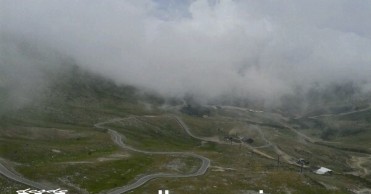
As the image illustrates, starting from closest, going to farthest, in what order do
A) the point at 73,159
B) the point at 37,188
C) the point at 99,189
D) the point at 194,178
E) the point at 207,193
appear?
the point at 37,188, the point at 99,189, the point at 207,193, the point at 194,178, the point at 73,159

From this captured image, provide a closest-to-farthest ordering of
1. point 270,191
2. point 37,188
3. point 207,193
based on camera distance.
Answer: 1. point 37,188
2. point 207,193
3. point 270,191

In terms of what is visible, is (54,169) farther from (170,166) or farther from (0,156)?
(170,166)

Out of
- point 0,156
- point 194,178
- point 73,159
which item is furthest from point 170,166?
point 0,156

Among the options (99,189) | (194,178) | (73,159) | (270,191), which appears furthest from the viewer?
(73,159)

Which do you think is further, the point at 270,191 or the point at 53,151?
the point at 53,151

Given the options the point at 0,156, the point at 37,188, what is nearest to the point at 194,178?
the point at 37,188

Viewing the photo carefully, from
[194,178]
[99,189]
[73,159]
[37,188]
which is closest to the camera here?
[37,188]

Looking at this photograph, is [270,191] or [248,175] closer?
[270,191]

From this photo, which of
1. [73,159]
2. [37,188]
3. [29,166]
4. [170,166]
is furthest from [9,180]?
[170,166]

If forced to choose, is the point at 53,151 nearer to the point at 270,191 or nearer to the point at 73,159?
the point at 73,159
